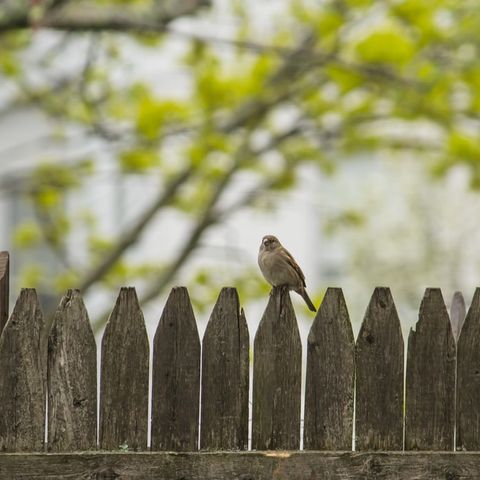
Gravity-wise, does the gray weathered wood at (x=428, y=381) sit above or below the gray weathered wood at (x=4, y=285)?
below

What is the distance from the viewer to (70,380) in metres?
3.49

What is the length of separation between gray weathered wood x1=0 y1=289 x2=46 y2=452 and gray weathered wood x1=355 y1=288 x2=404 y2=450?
99 cm

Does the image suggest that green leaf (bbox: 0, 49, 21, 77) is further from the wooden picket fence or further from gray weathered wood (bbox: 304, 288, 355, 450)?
gray weathered wood (bbox: 304, 288, 355, 450)

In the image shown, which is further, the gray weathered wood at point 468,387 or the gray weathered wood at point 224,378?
the gray weathered wood at point 468,387

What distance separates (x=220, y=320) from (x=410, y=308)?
17613mm

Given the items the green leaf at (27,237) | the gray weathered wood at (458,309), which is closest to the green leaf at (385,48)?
the green leaf at (27,237)

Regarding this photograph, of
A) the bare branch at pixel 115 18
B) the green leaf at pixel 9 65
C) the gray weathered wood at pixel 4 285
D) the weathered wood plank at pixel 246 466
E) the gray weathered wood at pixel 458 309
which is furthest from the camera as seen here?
the green leaf at pixel 9 65

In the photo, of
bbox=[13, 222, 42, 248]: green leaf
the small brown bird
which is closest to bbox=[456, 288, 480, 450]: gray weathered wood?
the small brown bird

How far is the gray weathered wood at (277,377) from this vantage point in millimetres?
3609

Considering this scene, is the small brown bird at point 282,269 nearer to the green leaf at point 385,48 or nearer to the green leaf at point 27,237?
the green leaf at point 385,48

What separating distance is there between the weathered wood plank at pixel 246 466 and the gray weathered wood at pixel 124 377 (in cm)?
8

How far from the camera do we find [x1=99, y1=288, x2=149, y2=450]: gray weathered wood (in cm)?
352

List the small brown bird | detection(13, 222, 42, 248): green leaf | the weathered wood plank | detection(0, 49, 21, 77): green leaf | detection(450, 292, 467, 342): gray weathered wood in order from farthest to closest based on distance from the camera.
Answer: detection(13, 222, 42, 248): green leaf → detection(0, 49, 21, 77): green leaf → detection(450, 292, 467, 342): gray weathered wood → the small brown bird → the weathered wood plank

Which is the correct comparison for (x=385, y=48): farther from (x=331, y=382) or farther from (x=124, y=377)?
(x=124, y=377)
